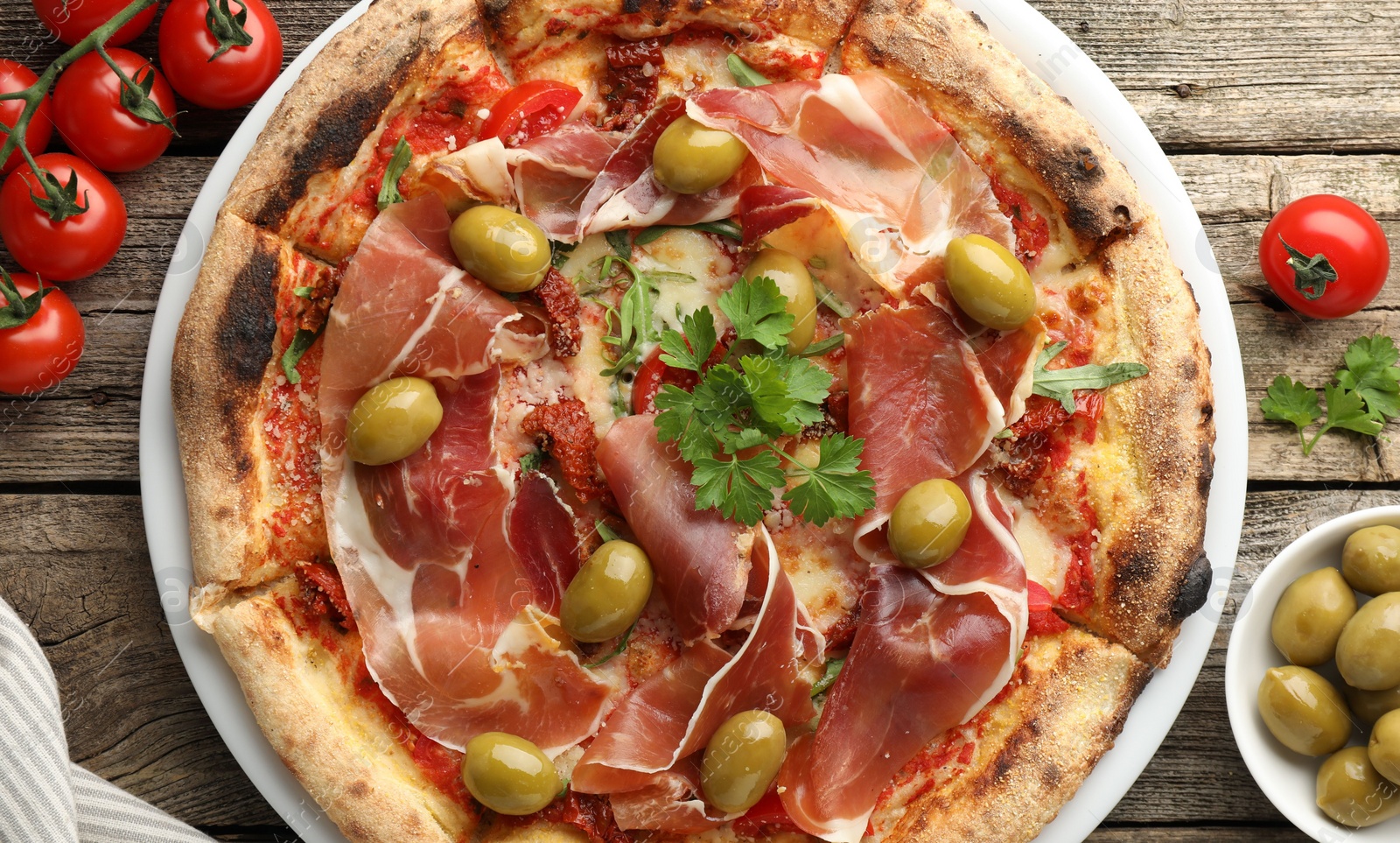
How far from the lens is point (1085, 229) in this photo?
13.0 feet

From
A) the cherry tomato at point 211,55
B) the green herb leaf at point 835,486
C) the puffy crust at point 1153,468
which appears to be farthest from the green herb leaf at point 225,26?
the puffy crust at point 1153,468

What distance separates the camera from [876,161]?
402 cm

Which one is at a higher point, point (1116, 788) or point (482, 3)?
point (482, 3)

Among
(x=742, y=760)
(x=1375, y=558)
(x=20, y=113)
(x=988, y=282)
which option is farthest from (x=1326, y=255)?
(x=20, y=113)

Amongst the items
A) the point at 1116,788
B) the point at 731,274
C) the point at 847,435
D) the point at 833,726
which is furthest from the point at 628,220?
the point at 1116,788

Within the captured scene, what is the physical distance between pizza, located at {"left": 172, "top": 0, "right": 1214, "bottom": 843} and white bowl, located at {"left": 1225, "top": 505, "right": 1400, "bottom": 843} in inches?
13.3

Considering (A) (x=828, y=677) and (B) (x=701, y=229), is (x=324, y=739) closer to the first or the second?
(A) (x=828, y=677)

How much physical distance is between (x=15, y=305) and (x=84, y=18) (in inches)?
49.9

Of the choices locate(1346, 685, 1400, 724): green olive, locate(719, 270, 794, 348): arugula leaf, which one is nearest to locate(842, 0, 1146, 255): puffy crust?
locate(719, 270, 794, 348): arugula leaf

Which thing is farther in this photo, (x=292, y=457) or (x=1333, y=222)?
(x=1333, y=222)

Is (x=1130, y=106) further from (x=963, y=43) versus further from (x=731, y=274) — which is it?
(x=731, y=274)

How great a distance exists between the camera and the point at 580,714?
12.7 feet

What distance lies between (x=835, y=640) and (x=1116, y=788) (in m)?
1.23

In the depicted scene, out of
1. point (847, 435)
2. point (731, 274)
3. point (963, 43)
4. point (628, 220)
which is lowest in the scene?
point (847, 435)
